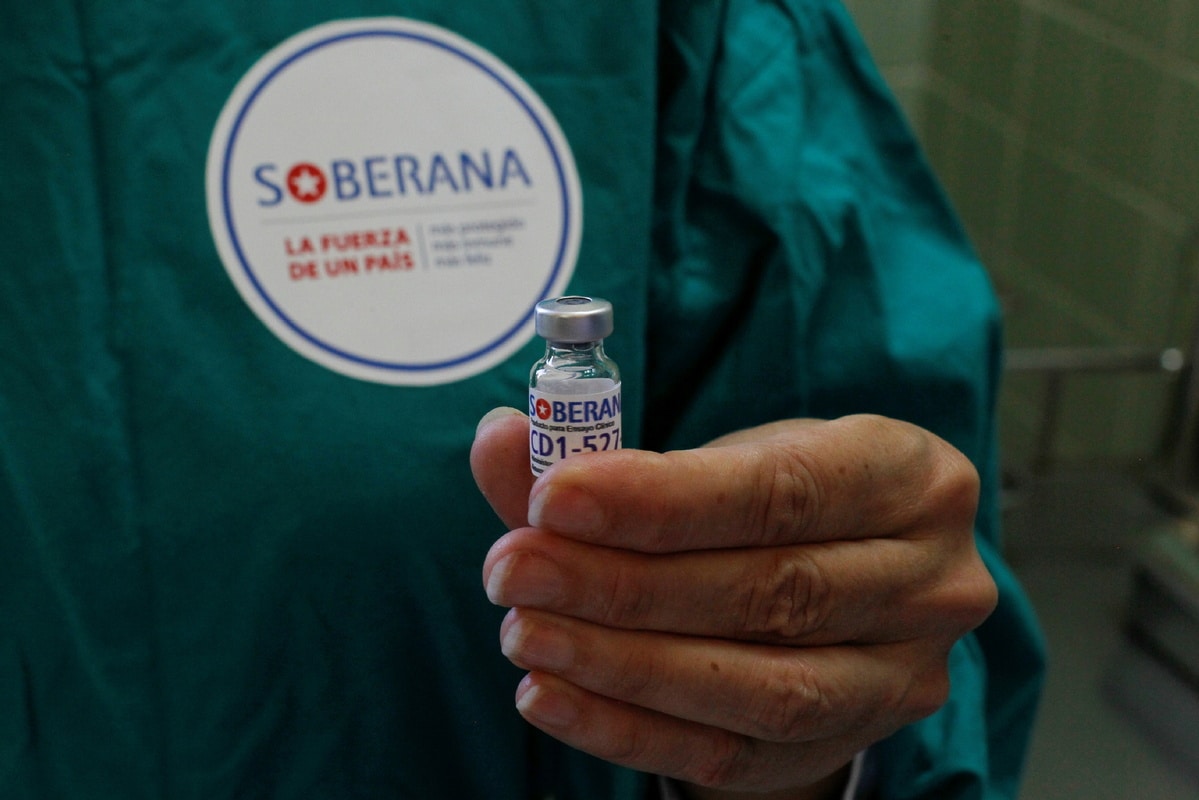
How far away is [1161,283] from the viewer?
81cm

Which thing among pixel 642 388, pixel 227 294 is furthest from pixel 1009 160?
pixel 227 294

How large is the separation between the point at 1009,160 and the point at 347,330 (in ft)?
2.13

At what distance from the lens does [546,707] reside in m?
0.39

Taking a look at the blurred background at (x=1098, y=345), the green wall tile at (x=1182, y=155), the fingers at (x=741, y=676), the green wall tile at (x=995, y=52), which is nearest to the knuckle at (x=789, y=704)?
the fingers at (x=741, y=676)

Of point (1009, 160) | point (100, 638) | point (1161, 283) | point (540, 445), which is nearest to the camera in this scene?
point (540, 445)

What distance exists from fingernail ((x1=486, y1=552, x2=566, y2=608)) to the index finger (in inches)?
0.5

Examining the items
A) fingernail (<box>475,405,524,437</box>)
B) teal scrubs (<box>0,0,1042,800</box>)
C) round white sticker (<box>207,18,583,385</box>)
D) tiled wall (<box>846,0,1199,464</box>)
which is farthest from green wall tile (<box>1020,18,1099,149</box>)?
fingernail (<box>475,405,524,437</box>)

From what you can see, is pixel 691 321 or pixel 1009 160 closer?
pixel 691 321

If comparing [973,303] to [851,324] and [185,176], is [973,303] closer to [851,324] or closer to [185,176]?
[851,324]

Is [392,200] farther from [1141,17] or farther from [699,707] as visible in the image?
[1141,17]

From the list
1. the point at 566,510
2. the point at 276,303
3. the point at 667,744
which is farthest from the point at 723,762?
the point at 276,303

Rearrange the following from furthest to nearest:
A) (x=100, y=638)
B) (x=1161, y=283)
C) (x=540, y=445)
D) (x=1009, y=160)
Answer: (x=1009, y=160) < (x=1161, y=283) < (x=100, y=638) < (x=540, y=445)

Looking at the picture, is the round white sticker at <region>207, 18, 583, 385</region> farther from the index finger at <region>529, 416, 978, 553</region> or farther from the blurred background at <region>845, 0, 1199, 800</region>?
the blurred background at <region>845, 0, 1199, 800</region>

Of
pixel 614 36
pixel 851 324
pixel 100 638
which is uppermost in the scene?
pixel 614 36
